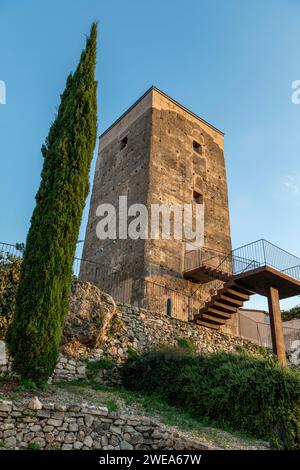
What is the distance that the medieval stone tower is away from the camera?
633 inches

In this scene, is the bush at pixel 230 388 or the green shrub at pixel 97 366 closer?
Result: the bush at pixel 230 388

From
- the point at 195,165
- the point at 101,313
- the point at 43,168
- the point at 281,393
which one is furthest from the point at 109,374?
the point at 195,165

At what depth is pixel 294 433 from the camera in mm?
7977

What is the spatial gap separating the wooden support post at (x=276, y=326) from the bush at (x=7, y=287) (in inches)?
335

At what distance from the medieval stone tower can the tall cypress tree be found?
5.72m

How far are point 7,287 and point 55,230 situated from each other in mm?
1867

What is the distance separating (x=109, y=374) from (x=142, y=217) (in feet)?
24.6

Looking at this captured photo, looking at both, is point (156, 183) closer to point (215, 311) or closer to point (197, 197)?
point (197, 197)

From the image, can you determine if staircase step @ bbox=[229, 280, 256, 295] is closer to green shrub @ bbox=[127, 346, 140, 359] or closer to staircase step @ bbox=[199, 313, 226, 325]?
staircase step @ bbox=[199, 313, 226, 325]

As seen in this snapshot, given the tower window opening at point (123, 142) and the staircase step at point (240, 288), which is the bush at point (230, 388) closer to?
the staircase step at point (240, 288)

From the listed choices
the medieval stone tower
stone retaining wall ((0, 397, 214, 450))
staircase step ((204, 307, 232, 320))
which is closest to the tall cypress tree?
stone retaining wall ((0, 397, 214, 450))

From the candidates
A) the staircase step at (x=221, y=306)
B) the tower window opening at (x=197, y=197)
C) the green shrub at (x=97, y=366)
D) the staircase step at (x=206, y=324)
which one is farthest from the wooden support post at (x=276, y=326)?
the tower window opening at (x=197, y=197)

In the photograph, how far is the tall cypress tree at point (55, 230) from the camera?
8383mm

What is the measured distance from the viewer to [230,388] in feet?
28.8
